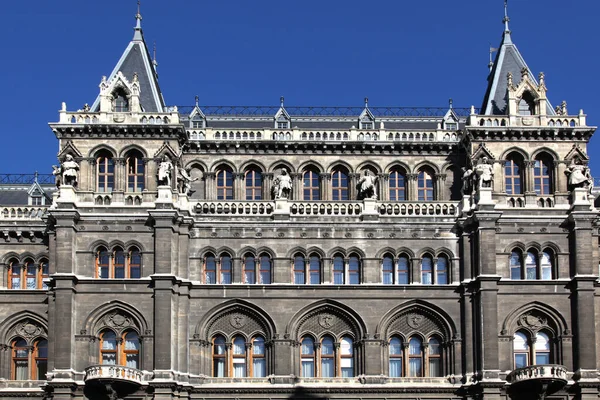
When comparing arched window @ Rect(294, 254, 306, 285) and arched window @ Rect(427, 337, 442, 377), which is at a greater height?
arched window @ Rect(294, 254, 306, 285)

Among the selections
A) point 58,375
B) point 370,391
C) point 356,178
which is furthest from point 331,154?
point 58,375

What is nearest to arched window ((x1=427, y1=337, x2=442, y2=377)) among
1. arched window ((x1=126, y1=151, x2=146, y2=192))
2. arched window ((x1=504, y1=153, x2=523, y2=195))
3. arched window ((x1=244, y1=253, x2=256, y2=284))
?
arched window ((x1=504, y1=153, x2=523, y2=195))

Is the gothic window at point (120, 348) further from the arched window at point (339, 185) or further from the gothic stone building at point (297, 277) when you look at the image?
the arched window at point (339, 185)

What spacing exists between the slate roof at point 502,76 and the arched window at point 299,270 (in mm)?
14957

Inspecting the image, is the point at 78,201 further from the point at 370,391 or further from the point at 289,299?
the point at 370,391

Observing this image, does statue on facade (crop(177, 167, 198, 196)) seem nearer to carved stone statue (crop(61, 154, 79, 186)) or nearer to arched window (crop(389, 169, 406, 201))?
carved stone statue (crop(61, 154, 79, 186))

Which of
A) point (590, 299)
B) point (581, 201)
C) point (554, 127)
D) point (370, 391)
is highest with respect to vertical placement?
point (554, 127)

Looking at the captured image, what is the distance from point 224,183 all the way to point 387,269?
1138 centimetres

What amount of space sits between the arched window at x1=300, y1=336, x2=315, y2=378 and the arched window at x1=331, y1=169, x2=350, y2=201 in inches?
373

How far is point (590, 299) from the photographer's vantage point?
70.4 meters

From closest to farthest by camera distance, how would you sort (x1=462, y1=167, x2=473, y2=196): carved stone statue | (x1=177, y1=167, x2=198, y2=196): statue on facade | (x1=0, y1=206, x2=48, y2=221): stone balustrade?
(x1=177, y1=167, x2=198, y2=196): statue on facade
(x1=462, y1=167, x2=473, y2=196): carved stone statue
(x1=0, y1=206, x2=48, y2=221): stone balustrade

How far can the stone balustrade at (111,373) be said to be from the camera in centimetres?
6719

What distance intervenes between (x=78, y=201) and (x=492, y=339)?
2414cm

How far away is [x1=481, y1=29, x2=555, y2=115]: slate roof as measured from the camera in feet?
254
